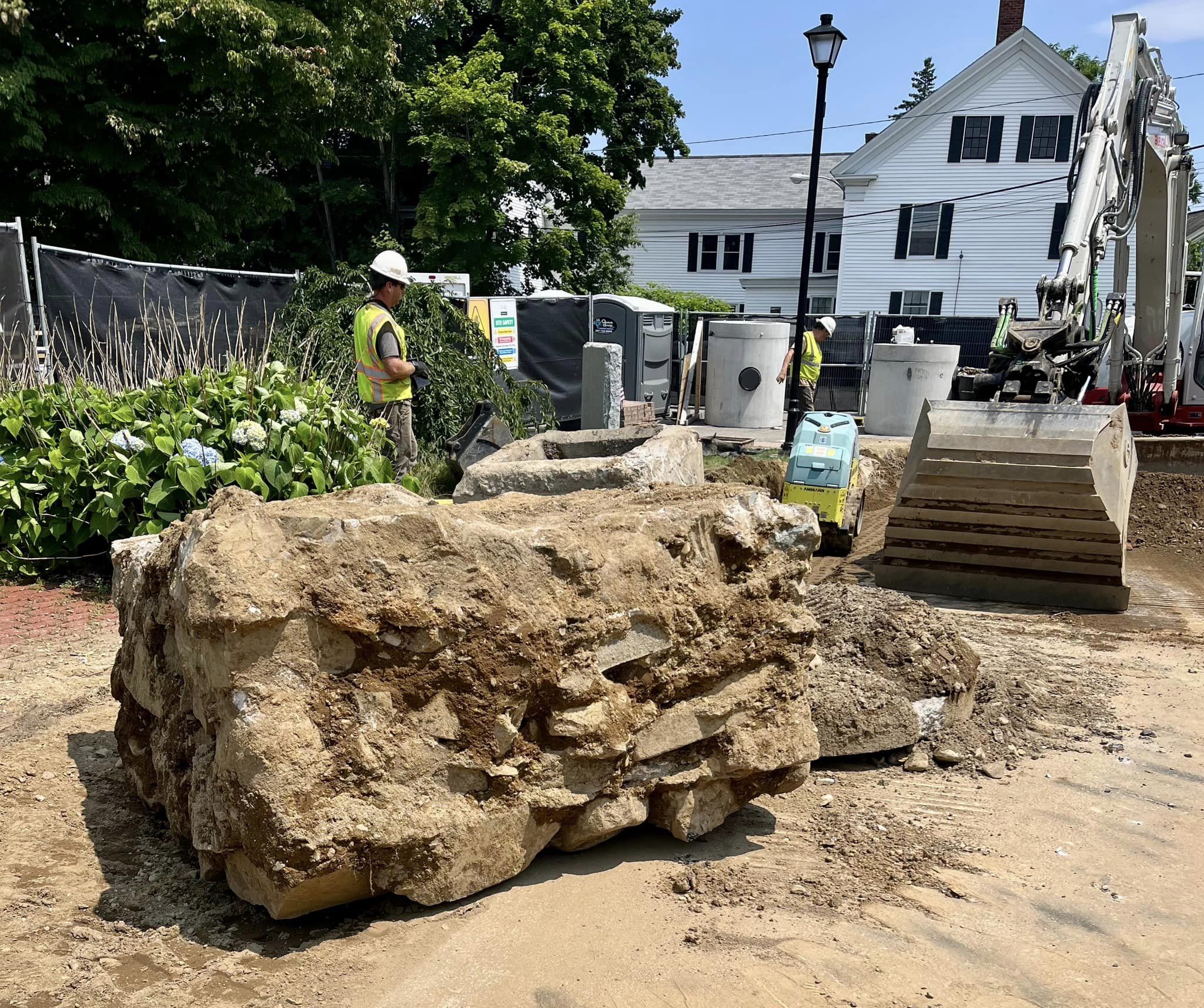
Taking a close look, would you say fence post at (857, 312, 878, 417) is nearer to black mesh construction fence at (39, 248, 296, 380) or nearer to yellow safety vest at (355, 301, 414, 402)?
black mesh construction fence at (39, 248, 296, 380)

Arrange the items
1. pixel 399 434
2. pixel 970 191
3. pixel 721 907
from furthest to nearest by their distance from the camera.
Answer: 1. pixel 970 191
2. pixel 399 434
3. pixel 721 907

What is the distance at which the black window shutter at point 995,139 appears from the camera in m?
28.4

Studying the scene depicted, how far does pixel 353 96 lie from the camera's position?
52.5 feet

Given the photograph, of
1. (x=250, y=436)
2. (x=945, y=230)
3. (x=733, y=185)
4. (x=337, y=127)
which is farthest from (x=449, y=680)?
(x=733, y=185)

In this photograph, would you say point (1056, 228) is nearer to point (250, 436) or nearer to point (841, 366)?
point (841, 366)

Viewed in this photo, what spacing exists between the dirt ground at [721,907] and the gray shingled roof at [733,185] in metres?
32.8

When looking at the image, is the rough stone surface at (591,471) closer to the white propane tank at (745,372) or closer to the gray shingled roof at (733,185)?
the white propane tank at (745,372)

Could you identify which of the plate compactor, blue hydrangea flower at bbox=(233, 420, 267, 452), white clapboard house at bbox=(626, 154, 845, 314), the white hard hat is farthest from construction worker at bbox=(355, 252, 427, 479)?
white clapboard house at bbox=(626, 154, 845, 314)

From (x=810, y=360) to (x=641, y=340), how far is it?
3821 mm

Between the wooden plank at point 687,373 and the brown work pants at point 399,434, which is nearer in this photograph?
the brown work pants at point 399,434

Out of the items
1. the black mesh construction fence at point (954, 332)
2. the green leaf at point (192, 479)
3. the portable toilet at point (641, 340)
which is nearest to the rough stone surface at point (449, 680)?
the green leaf at point (192, 479)

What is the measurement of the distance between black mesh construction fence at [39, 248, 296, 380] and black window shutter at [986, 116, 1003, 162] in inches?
975

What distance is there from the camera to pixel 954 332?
20.7 m

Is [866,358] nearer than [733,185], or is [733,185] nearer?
[866,358]
